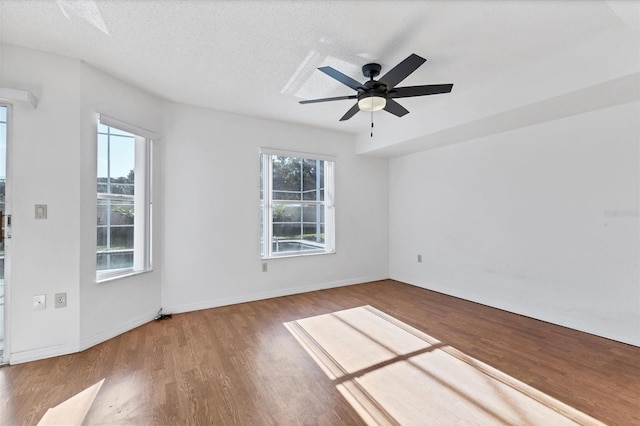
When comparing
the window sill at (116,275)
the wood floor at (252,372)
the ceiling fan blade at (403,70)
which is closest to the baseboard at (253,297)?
the wood floor at (252,372)

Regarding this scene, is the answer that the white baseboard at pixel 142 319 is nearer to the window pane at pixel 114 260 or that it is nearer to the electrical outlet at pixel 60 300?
the electrical outlet at pixel 60 300

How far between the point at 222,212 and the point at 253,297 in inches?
50.7

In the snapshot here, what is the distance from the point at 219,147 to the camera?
12.7 ft

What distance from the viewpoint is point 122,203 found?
313 centimetres

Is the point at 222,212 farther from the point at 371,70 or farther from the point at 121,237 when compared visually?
the point at 371,70

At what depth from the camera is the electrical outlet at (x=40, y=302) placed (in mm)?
2448

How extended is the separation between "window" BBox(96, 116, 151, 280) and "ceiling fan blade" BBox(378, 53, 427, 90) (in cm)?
271

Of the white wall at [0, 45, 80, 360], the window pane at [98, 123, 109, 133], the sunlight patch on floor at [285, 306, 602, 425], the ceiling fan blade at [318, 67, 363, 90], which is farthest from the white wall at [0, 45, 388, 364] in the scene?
the ceiling fan blade at [318, 67, 363, 90]

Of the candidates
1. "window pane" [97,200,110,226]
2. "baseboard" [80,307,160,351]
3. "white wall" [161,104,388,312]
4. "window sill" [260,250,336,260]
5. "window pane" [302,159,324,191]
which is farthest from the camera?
"window pane" [302,159,324,191]

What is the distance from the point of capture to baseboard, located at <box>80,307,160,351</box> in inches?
104

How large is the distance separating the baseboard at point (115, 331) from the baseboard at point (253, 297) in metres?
0.25

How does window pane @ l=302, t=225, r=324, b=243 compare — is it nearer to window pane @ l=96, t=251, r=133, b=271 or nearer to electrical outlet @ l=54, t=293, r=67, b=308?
window pane @ l=96, t=251, r=133, b=271

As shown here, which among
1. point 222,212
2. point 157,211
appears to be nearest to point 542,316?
point 222,212

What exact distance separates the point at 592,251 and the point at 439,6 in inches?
116
